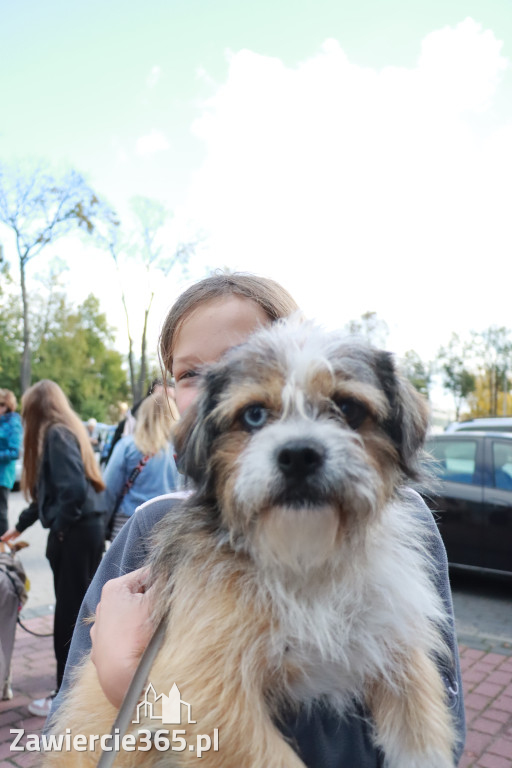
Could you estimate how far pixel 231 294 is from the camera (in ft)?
8.04

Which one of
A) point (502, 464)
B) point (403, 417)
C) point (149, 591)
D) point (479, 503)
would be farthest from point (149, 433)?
point (502, 464)

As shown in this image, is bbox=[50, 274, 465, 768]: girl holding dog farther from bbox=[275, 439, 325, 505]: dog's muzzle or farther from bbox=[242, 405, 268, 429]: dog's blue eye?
bbox=[275, 439, 325, 505]: dog's muzzle

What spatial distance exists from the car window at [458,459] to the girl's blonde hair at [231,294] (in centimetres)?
725

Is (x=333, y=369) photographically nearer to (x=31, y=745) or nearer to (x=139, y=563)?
(x=139, y=563)

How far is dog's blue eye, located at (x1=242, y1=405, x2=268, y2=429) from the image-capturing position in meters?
1.82

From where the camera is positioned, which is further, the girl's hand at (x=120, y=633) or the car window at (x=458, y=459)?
the car window at (x=458, y=459)

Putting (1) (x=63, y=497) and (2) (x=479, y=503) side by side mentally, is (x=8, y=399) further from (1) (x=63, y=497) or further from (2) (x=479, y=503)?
(2) (x=479, y=503)

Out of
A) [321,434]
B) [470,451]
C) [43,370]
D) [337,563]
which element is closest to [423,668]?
[337,563]

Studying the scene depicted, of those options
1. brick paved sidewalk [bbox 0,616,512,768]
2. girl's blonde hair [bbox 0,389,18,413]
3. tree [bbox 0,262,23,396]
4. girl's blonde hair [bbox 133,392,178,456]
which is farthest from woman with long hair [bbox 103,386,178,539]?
tree [bbox 0,262,23,396]

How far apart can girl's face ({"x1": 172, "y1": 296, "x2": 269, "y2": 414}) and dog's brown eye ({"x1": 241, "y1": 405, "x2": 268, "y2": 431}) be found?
48cm

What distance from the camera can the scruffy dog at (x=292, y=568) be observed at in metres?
1.66

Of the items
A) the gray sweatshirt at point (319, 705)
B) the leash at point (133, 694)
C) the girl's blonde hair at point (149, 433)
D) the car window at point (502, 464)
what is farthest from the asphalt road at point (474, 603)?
the leash at point (133, 694)

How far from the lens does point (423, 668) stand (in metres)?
1.92

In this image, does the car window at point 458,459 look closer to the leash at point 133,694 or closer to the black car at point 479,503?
the black car at point 479,503
